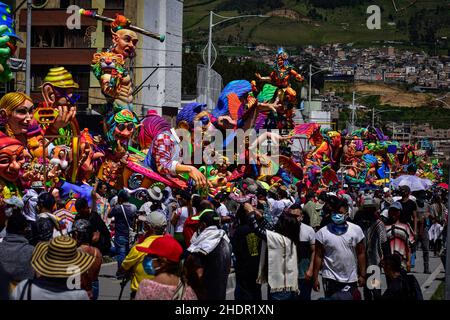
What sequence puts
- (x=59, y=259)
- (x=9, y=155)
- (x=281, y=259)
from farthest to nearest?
(x=9, y=155), (x=281, y=259), (x=59, y=259)

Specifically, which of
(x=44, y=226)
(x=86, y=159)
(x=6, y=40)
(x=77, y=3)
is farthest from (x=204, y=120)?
(x=77, y=3)

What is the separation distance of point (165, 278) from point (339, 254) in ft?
12.1

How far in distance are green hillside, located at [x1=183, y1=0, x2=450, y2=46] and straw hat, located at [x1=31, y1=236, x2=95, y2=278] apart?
10.8 m

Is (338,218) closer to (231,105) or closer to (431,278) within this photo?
(431,278)

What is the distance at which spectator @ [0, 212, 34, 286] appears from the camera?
1022cm

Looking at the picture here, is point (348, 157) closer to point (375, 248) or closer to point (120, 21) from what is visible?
point (120, 21)

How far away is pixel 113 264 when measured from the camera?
2078 centimetres

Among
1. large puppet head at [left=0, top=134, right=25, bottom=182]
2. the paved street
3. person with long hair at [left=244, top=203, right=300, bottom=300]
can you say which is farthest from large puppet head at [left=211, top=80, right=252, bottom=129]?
person with long hair at [left=244, top=203, right=300, bottom=300]

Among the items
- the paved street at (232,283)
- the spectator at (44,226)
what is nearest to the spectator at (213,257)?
the spectator at (44,226)

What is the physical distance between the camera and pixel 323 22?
29.9 metres

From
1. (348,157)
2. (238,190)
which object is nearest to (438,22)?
(238,190)

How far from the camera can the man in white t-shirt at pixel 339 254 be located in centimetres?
1233

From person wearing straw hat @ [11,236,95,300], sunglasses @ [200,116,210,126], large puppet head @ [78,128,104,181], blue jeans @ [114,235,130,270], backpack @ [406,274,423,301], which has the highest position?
sunglasses @ [200,116,210,126]

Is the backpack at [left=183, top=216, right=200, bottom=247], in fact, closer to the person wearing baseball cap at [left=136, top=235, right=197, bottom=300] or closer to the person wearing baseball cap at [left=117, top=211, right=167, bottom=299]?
the person wearing baseball cap at [left=117, top=211, right=167, bottom=299]
